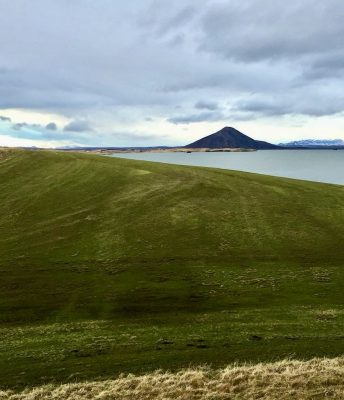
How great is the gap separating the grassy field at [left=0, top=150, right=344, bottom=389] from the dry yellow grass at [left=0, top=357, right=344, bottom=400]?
1.68m

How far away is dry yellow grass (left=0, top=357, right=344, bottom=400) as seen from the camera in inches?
754

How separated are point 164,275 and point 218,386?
20.2 m

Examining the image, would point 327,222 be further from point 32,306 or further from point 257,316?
point 32,306

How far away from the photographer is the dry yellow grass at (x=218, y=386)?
1916 cm

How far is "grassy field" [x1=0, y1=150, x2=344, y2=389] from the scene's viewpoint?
2491cm

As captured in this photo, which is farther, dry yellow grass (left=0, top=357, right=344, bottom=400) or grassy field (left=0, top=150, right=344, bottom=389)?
grassy field (left=0, top=150, right=344, bottom=389)

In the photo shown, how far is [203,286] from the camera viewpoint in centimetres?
3700

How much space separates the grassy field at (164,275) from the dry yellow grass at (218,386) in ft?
5.51

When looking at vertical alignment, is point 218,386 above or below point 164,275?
above

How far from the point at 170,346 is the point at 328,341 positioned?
9.82 m

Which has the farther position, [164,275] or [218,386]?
[164,275]

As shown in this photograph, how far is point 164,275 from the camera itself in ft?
130

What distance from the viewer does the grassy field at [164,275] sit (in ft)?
81.7

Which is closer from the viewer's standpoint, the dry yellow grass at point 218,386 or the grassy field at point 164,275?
the dry yellow grass at point 218,386
